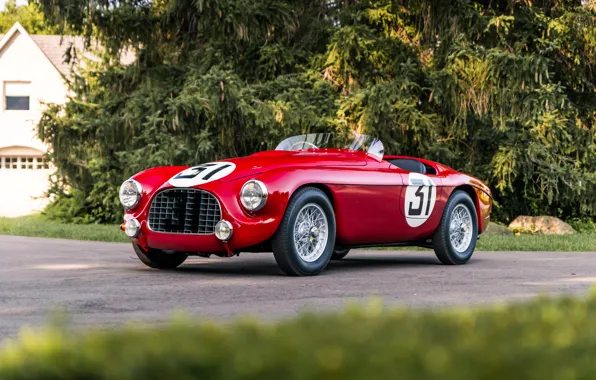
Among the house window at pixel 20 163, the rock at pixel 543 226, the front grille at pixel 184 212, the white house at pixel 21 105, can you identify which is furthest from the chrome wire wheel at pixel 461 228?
the house window at pixel 20 163

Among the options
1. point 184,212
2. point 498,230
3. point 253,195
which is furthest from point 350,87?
point 253,195

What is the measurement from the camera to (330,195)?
30.9 feet

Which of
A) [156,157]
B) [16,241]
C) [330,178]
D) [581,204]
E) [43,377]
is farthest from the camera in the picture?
[581,204]

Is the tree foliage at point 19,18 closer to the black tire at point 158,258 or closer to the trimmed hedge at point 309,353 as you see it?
the black tire at point 158,258

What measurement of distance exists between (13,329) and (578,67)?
17.6 m

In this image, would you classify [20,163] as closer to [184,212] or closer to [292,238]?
[184,212]

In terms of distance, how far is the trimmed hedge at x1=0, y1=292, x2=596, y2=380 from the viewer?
1762 mm

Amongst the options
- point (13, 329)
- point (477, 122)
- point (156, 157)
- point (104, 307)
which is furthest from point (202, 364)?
point (477, 122)

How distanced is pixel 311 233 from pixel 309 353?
287 inches

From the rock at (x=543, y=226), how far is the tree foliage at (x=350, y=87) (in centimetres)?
76

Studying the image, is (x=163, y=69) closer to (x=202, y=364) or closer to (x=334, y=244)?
(x=334, y=244)

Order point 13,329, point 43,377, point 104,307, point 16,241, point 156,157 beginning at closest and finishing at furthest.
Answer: point 43,377
point 13,329
point 104,307
point 16,241
point 156,157

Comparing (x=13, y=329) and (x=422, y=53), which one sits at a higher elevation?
(x=422, y=53)

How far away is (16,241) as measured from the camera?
47.9 ft
